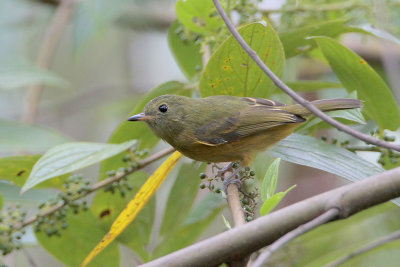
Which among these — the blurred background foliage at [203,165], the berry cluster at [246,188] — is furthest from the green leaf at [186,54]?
the berry cluster at [246,188]

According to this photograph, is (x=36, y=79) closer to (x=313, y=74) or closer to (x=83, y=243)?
(x=83, y=243)

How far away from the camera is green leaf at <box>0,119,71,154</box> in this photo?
10.4 feet

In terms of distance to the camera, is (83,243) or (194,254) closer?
(194,254)

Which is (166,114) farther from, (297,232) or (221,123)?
(297,232)

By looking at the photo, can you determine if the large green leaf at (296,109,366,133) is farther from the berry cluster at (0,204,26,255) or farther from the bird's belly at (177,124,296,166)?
the berry cluster at (0,204,26,255)

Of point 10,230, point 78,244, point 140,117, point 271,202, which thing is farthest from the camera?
point 140,117

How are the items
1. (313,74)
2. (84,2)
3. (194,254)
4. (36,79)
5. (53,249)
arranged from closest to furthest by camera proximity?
(194,254) < (53,249) < (36,79) < (84,2) < (313,74)

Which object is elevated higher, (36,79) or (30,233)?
(36,79)

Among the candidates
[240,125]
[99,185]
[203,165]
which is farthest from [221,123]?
[99,185]

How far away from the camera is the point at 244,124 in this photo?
3031mm

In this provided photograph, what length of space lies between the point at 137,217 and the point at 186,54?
3.41 ft

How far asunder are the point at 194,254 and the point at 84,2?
11.0ft

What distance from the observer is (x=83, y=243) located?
108 inches

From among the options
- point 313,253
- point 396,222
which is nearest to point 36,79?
point 313,253
